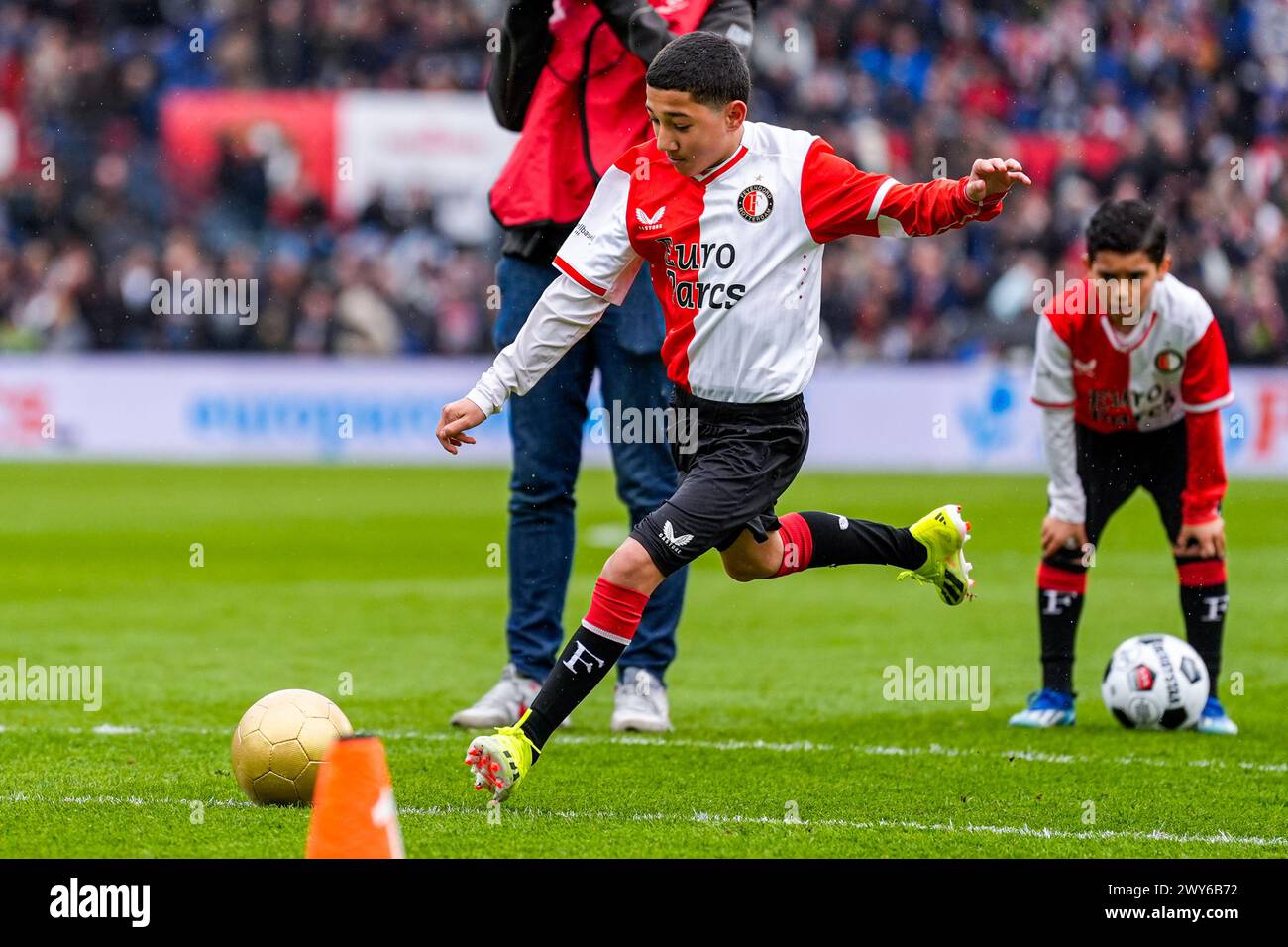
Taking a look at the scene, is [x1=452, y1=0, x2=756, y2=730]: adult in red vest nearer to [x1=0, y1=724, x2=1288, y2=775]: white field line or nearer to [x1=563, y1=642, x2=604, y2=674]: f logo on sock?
[x1=0, y1=724, x2=1288, y2=775]: white field line

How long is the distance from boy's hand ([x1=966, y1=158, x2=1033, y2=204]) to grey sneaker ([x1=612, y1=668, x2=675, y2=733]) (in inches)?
88.6

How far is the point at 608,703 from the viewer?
7.01 meters

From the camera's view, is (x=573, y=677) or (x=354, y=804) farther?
(x=573, y=677)

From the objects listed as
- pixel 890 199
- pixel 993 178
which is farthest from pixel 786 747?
pixel 993 178

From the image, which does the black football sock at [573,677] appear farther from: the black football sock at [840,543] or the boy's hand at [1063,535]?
the boy's hand at [1063,535]

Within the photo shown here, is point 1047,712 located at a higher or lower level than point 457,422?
lower

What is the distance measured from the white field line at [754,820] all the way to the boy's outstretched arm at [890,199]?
1564 mm

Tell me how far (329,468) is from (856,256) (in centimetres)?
704

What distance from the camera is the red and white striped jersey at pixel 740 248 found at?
5.21m

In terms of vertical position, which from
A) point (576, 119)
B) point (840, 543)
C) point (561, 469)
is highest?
point (576, 119)

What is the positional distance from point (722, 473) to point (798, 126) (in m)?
18.5

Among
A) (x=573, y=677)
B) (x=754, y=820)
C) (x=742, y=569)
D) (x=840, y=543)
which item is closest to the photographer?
(x=754, y=820)

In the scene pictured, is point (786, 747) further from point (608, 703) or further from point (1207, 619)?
point (1207, 619)

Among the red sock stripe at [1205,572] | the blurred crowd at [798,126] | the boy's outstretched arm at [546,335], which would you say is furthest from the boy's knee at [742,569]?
the blurred crowd at [798,126]
